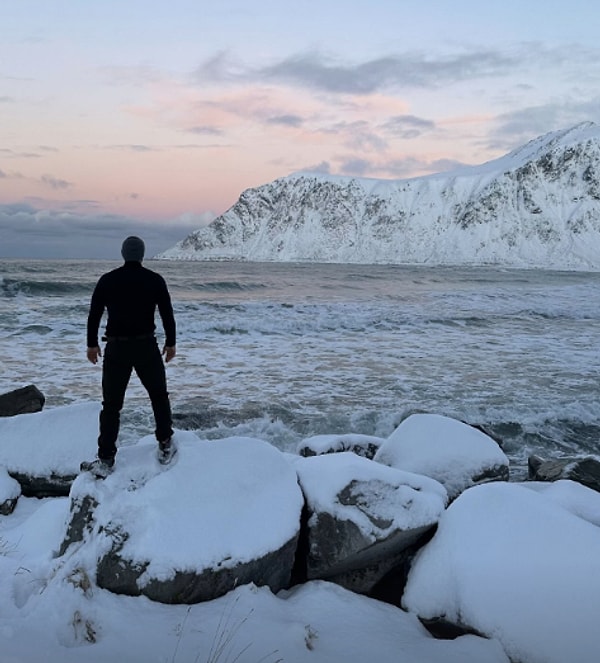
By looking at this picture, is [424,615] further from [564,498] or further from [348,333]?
[348,333]

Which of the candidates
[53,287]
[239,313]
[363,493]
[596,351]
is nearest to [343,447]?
[363,493]

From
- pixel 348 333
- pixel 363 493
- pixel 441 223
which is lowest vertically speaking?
pixel 348 333

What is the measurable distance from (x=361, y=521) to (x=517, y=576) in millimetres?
1165

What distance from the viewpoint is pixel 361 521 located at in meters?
4.26

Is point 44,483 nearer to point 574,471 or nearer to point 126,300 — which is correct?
point 126,300

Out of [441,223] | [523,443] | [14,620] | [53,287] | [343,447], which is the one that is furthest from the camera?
[441,223]

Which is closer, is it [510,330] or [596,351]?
[596,351]

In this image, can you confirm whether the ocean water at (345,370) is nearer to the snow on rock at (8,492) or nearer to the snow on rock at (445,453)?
the snow on rock at (445,453)

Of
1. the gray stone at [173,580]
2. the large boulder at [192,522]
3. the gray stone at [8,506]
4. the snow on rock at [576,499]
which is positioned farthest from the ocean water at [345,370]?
the gray stone at [173,580]

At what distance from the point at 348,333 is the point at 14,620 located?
1864 cm

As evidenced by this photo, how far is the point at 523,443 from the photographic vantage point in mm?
9102

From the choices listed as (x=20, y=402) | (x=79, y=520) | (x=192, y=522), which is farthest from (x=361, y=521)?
(x=20, y=402)

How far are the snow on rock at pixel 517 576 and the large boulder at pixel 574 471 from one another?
2167 mm

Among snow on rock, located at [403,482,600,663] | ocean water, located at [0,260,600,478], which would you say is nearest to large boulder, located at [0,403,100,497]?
ocean water, located at [0,260,600,478]
